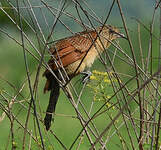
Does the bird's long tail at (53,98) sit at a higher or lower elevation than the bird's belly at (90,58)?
lower

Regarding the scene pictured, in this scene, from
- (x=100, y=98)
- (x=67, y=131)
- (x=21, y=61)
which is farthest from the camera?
(x=21, y=61)

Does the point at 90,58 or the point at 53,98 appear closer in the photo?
the point at 53,98

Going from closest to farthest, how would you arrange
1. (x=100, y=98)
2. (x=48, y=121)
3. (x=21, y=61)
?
(x=100, y=98) → (x=48, y=121) → (x=21, y=61)

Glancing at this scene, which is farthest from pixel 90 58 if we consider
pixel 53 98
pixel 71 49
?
pixel 53 98

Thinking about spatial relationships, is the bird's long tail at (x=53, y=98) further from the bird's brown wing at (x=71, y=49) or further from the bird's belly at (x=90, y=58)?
the bird's belly at (x=90, y=58)

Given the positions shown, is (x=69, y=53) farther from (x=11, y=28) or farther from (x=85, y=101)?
(x=11, y=28)

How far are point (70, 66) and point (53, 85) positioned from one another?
37 cm

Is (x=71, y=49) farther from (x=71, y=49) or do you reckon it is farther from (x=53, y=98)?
(x=53, y=98)

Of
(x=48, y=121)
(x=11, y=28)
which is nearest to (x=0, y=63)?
(x=11, y=28)

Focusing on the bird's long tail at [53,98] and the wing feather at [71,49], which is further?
the wing feather at [71,49]

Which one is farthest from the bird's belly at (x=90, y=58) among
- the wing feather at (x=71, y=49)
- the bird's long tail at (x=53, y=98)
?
the bird's long tail at (x=53, y=98)

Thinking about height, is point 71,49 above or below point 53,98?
above

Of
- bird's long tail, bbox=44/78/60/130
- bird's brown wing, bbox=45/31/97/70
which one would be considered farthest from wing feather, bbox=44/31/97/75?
bird's long tail, bbox=44/78/60/130

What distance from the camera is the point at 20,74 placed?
6.05 m
